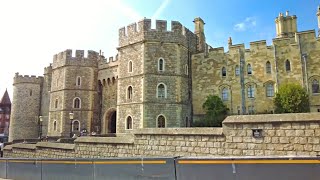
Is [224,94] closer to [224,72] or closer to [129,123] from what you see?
[224,72]

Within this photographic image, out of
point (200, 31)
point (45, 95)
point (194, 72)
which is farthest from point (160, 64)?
point (45, 95)

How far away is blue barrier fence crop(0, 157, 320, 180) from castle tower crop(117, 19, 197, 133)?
1270 centimetres

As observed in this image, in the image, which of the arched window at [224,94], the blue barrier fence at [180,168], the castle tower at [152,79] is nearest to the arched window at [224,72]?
the arched window at [224,94]

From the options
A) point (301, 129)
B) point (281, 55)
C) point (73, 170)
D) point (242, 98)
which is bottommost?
point (73, 170)

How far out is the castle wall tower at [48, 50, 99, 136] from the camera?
29.2m

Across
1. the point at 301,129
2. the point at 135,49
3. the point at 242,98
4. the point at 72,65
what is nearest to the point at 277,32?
the point at 242,98

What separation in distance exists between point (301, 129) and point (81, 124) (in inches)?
996

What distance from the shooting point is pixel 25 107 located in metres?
37.0

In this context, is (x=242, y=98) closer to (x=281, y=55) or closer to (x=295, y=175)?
(x=281, y=55)

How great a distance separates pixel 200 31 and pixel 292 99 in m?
11.3

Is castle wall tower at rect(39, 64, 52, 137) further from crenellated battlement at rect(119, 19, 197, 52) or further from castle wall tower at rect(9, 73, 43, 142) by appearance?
crenellated battlement at rect(119, 19, 197, 52)

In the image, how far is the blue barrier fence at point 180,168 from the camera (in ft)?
17.0

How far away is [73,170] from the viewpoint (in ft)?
27.0

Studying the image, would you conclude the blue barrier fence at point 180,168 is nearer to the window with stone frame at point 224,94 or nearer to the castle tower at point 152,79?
the castle tower at point 152,79
